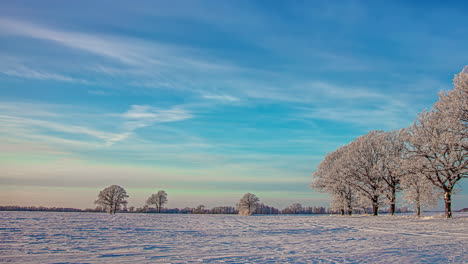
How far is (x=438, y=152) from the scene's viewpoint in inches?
1407

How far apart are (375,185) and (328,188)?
32.6ft

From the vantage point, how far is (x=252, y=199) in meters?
109

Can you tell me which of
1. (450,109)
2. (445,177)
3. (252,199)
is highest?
(450,109)

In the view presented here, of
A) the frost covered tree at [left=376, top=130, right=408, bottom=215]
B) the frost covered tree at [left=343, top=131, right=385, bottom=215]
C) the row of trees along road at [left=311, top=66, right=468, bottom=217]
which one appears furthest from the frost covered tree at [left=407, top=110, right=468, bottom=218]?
the frost covered tree at [left=343, top=131, right=385, bottom=215]

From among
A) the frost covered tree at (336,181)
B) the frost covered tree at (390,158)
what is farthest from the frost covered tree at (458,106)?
the frost covered tree at (336,181)

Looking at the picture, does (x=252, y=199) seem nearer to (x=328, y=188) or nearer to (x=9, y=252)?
(x=328, y=188)

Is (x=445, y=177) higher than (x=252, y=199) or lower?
higher

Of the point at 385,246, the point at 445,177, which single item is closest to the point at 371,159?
the point at 445,177

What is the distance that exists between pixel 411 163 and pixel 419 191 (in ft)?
20.5

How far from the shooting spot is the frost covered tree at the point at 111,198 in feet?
297

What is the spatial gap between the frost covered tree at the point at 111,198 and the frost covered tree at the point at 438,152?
76.7 meters

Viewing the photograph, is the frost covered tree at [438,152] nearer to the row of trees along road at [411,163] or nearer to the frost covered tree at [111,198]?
the row of trees along road at [411,163]

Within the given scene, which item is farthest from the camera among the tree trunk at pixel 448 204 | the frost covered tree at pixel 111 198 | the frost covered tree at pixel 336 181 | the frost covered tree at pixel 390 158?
the frost covered tree at pixel 111 198

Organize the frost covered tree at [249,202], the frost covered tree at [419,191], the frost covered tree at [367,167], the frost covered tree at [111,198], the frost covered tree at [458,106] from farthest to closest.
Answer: the frost covered tree at [249,202] → the frost covered tree at [111,198] → the frost covered tree at [367,167] → the frost covered tree at [419,191] → the frost covered tree at [458,106]
